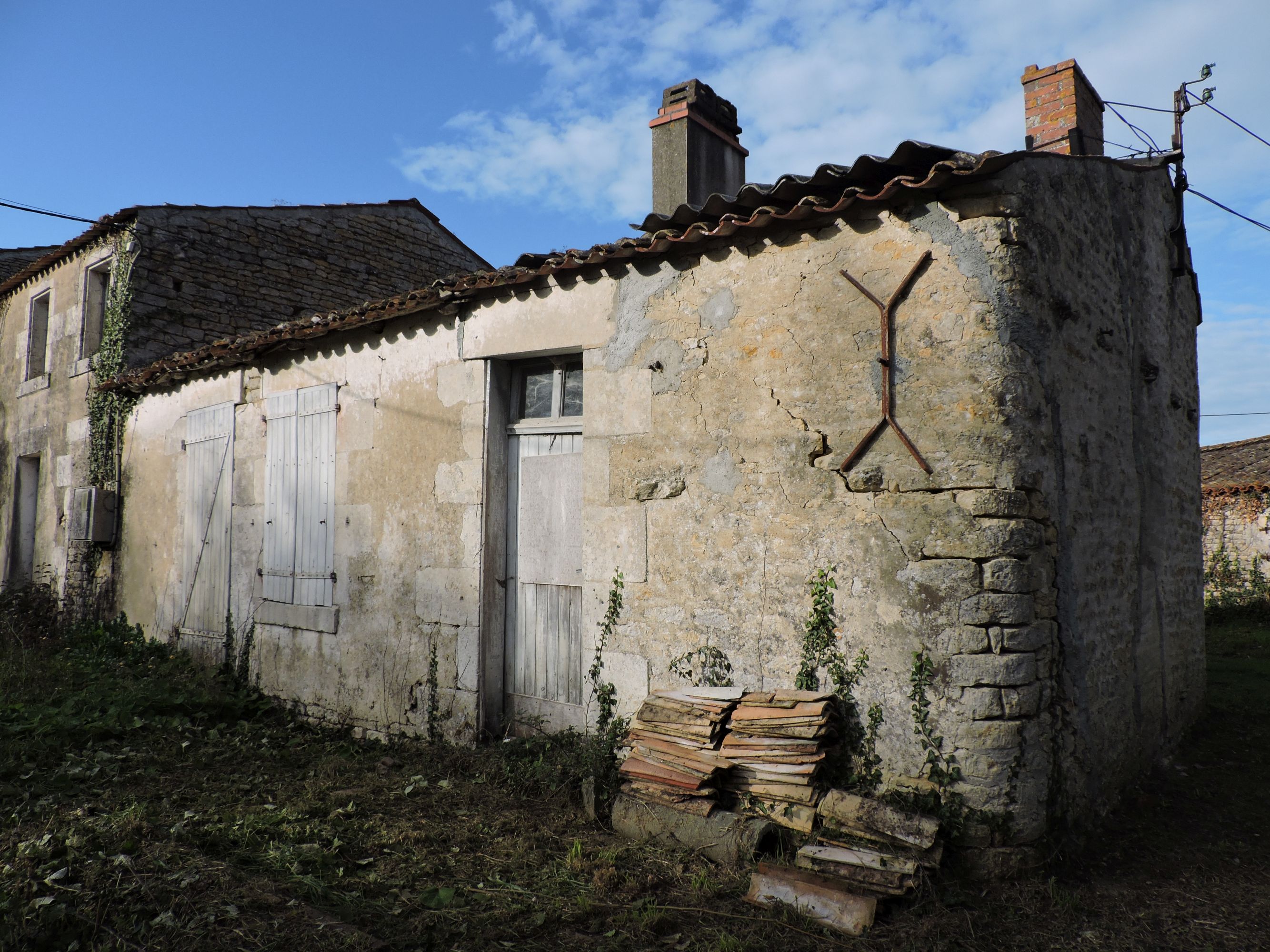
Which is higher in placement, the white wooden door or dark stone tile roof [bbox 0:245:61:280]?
dark stone tile roof [bbox 0:245:61:280]

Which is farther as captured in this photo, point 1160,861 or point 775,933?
point 1160,861

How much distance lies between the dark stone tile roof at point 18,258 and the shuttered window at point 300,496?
908 cm

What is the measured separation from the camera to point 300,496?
6996mm

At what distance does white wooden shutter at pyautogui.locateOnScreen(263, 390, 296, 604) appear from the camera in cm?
704

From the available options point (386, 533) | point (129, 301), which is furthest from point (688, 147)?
point (129, 301)

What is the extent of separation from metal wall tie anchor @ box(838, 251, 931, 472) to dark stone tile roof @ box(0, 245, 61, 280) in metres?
14.0

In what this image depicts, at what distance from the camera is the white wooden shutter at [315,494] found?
6.70 meters

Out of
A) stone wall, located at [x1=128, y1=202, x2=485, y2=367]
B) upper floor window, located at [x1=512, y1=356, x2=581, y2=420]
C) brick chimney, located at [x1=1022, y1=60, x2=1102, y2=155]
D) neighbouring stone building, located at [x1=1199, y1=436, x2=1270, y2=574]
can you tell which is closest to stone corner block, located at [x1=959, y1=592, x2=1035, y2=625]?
upper floor window, located at [x1=512, y1=356, x2=581, y2=420]

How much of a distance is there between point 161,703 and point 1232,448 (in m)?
17.7

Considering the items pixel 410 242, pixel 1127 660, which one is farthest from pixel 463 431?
pixel 410 242

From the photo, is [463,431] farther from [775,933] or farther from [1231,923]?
[1231,923]

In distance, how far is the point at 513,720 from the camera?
5.62m

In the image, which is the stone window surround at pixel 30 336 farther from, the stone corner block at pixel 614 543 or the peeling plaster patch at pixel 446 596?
the stone corner block at pixel 614 543

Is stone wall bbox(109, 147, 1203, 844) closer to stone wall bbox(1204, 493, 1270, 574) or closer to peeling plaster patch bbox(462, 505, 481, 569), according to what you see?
peeling plaster patch bbox(462, 505, 481, 569)
